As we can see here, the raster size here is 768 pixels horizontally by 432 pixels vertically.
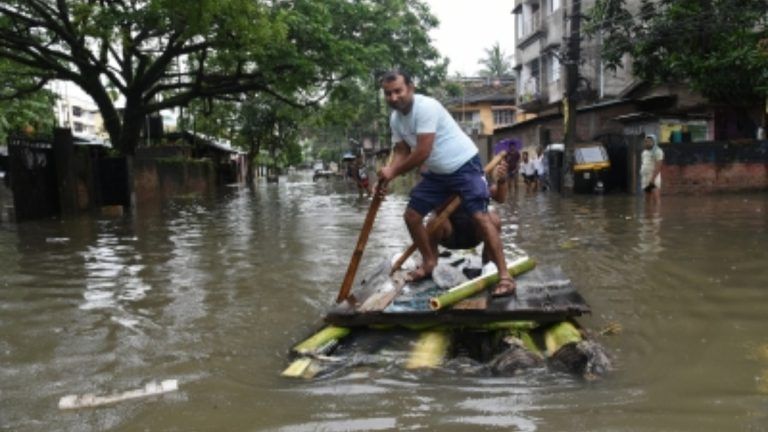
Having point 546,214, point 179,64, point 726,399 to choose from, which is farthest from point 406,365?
point 179,64

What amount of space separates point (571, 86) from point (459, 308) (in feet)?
49.3

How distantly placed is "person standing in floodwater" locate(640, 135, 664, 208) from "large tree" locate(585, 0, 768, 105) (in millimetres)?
3761

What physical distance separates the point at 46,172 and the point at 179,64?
25.5 ft

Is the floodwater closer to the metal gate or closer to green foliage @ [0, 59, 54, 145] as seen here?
the metal gate

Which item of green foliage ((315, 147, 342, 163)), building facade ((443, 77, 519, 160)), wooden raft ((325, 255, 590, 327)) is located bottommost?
wooden raft ((325, 255, 590, 327))

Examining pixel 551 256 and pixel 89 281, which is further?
pixel 551 256

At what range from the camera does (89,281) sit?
649 centimetres

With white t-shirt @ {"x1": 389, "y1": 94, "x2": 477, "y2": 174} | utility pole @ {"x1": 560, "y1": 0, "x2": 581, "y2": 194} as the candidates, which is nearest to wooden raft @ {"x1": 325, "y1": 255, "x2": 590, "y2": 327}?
white t-shirt @ {"x1": 389, "y1": 94, "x2": 477, "y2": 174}

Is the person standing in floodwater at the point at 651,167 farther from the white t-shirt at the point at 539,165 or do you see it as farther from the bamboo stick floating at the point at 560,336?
the bamboo stick floating at the point at 560,336

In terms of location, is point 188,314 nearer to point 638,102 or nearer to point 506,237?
point 506,237

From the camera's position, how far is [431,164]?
4.56 m

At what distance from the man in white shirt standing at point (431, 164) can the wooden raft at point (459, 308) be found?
21 cm

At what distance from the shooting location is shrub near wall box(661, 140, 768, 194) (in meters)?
16.7

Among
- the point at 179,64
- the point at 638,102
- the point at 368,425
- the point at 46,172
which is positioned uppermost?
the point at 179,64
